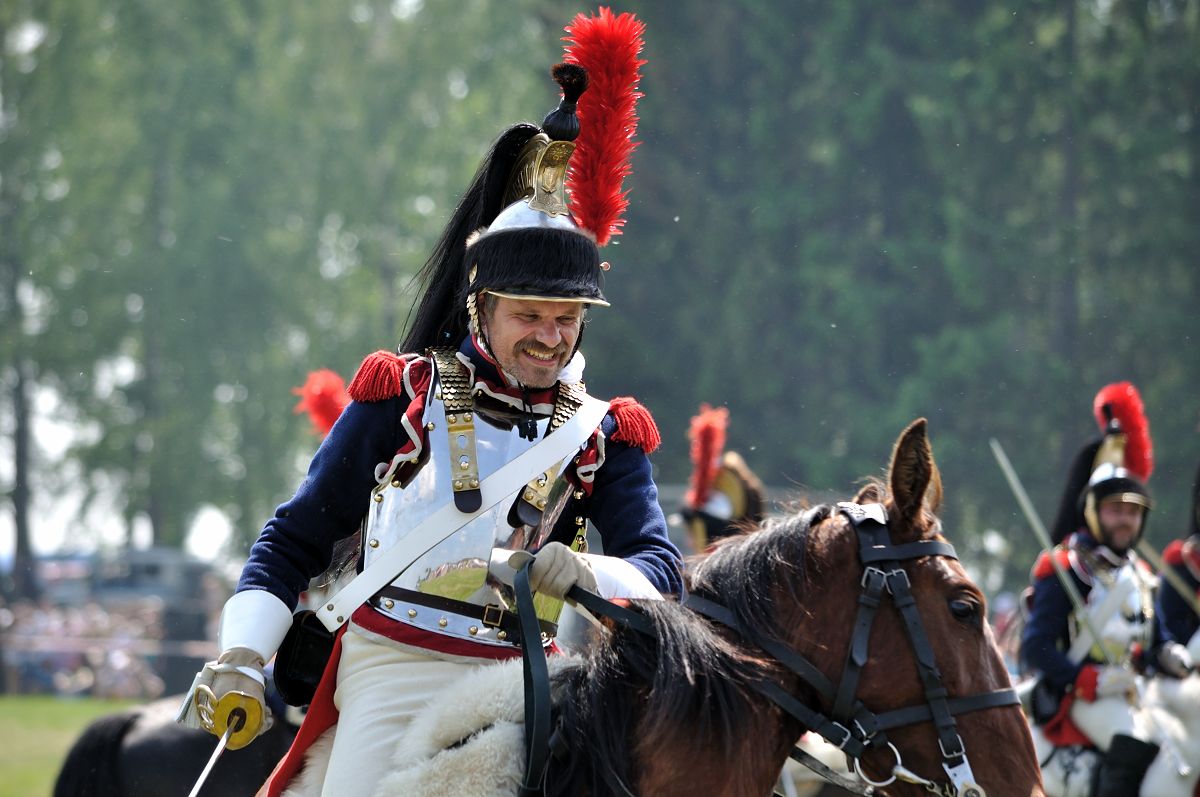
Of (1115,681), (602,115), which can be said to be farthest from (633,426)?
(1115,681)

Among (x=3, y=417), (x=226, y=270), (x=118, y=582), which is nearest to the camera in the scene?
(x=118, y=582)

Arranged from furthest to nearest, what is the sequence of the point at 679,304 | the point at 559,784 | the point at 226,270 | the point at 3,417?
the point at 3,417, the point at 226,270, the point at 679,304, the point at 559,784

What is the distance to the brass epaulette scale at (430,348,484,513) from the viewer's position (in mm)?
3746

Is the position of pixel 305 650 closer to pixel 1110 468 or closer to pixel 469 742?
pixel 469 742

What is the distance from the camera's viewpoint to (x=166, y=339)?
1342 inches

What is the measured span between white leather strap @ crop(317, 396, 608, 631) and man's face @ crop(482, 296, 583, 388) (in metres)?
0.16

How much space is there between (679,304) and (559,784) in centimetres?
2410

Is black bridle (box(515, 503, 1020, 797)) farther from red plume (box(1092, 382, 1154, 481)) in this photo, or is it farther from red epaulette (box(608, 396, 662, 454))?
red plume (box(1092, 382, 1154, 481))

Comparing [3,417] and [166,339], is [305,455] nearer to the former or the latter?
[166,339]

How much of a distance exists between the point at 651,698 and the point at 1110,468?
646 cm

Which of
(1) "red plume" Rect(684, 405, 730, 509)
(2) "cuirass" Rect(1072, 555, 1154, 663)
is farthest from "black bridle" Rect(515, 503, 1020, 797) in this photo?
(1) "red plume" Rect(684, 405, 730, 509)

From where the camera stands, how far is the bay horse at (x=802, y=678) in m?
3.44

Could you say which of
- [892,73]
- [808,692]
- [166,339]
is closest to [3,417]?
[166,339]

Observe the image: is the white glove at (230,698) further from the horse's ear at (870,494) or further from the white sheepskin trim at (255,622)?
the horse's ear at (870,494)
